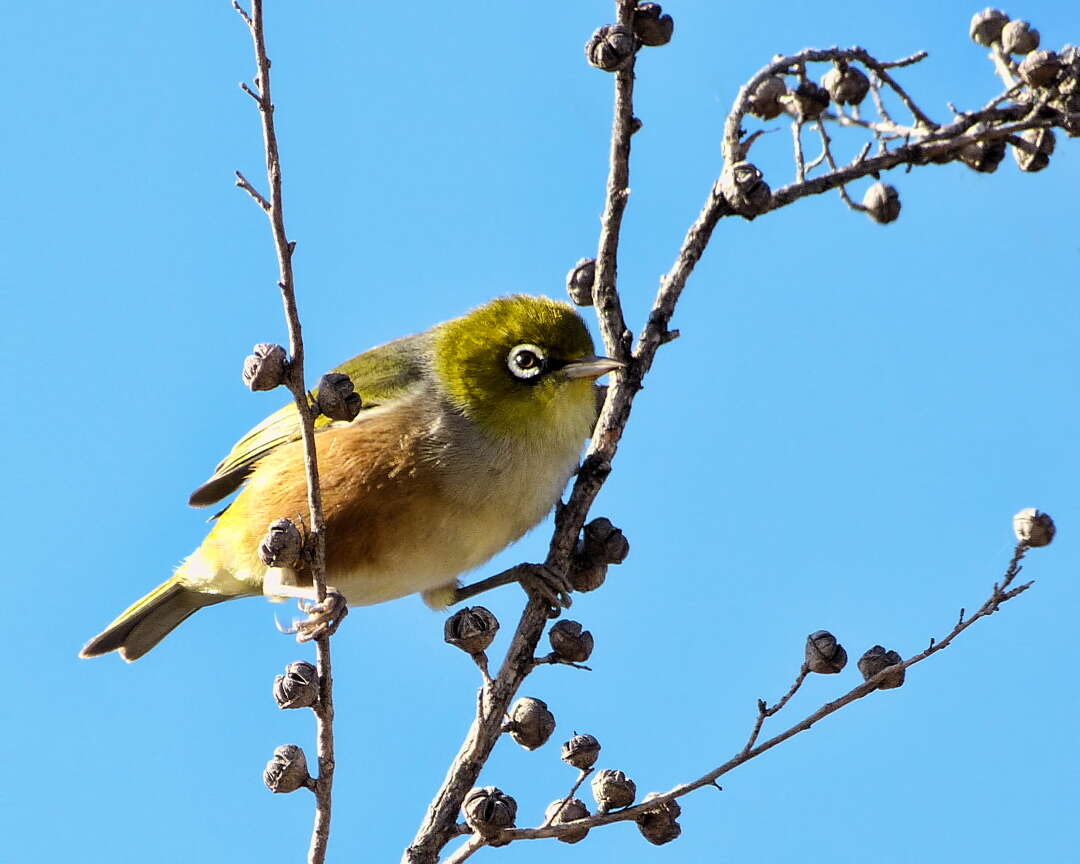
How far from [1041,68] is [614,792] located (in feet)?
9.69

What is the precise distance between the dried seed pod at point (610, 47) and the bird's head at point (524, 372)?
65.2 inches

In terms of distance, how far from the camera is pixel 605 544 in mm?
4582

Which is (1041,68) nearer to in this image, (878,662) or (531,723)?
(878,662)

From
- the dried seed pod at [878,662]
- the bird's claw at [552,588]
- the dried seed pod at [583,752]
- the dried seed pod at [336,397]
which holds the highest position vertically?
the dried seed pod at [336,397]

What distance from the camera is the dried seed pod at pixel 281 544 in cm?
396

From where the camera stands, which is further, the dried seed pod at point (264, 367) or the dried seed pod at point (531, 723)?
the dried seed pod at point (531, 723)

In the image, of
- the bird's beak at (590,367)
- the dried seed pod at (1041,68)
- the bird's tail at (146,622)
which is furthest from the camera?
the bird's tail at (146,622)

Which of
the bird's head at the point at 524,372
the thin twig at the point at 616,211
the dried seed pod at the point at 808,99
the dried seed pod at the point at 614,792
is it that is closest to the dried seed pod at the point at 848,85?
the dried seed pod at the point at 808,99

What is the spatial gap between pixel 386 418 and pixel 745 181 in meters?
2.32

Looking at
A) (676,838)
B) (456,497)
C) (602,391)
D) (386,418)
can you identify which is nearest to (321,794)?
(676,838)

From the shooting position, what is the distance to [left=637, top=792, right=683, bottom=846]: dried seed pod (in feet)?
12.8

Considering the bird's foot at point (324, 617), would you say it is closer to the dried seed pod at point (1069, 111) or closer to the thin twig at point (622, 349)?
the thin twig at point (622, 349)

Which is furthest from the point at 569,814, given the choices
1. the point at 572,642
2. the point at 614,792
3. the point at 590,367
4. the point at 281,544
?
the point at 590,367

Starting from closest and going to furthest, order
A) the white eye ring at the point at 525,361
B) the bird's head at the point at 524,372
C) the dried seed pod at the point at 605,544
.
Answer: the dried seed pod at the point at 605,544 → the bird's head at the point at 524,372 → the white eye ring at the point at 525,361
